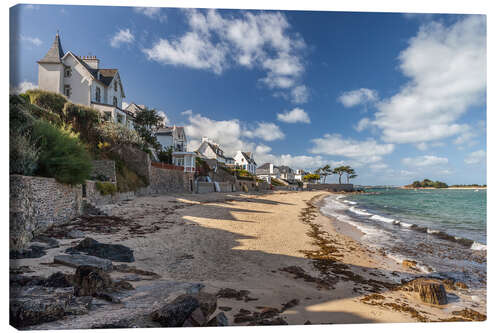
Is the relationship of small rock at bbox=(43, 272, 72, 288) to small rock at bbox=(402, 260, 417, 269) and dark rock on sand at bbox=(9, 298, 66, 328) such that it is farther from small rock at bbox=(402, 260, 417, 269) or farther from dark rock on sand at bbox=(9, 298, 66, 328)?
small rock at bbox=(402, 260, 417, 269)

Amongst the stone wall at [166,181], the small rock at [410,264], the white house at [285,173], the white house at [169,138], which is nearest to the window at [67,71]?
the stone wall at [166,181]

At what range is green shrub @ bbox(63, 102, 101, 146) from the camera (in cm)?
1571

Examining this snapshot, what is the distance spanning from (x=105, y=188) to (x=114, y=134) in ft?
27.1

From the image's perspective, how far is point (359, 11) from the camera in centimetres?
423

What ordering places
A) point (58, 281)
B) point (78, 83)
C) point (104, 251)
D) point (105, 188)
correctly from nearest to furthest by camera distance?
point (58, 281)
point (104, 251)
point (105, 188)
point (78, 83)

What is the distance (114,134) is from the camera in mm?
17172

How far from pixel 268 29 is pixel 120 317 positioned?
5.44 m

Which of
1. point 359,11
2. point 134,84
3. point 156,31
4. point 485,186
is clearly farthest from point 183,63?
point 485,186

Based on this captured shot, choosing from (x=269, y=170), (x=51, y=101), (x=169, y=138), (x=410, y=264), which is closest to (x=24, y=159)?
(x=410, y=264)

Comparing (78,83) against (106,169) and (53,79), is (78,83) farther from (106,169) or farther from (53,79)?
(106,169)

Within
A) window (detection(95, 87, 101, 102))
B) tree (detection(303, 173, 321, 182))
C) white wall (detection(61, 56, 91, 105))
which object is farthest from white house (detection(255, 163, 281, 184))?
white wall (detection(61, 56, 91, 105))

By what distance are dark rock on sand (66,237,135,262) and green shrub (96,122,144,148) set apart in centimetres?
1475

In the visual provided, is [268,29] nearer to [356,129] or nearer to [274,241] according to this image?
[356,129]

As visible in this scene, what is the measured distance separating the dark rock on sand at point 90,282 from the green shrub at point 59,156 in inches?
177
